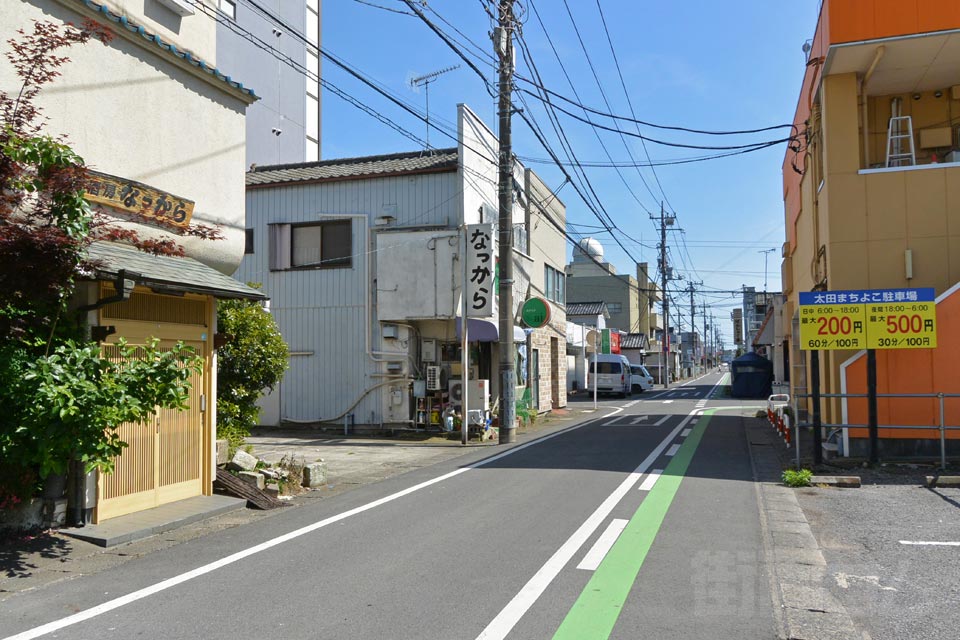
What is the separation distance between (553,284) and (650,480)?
18.8m

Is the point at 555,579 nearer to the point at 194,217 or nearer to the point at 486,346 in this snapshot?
the point at 194,217

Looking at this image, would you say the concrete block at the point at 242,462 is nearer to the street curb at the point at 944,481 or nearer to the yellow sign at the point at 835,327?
the yellow sign at the point at 835,327

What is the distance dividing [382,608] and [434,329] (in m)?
14.5

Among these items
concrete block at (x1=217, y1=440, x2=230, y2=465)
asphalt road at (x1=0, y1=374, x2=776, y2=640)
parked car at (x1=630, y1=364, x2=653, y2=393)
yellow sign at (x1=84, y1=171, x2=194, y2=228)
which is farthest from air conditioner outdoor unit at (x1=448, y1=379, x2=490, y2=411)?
parked car at (x1=630, y1=364, x2=653, y2=393)

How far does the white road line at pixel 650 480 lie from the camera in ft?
34.2

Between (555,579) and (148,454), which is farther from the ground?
(148,454)

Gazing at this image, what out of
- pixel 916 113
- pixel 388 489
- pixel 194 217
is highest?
pixel 916 113

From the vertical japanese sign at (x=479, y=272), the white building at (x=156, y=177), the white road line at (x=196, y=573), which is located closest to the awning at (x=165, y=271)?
the white building at (x=156, y=177)

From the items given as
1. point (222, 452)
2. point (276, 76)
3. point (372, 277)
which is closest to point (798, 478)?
point (222, 452)

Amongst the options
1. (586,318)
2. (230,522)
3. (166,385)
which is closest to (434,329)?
(230,522)

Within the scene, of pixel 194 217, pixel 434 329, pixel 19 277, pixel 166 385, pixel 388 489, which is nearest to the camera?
pixel 19 277

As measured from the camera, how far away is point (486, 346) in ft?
70.0

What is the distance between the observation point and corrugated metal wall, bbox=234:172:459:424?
19.7 metres

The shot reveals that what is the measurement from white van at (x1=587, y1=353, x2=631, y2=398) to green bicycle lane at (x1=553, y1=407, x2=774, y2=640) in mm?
30023
